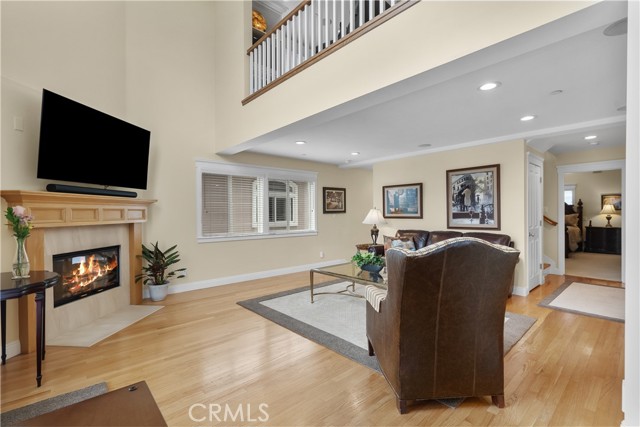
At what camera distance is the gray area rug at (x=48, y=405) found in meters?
1.73

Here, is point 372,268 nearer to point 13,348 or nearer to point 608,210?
point 13,348

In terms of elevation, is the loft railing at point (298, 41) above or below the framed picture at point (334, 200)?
above

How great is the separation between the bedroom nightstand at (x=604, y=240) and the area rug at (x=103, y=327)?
33.6ft

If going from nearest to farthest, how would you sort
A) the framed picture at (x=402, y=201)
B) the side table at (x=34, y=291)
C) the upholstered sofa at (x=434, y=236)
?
the side table at (x=34, y=291), the upholstered sofa at (x=434, y=236), the framed picture at (x=402, y=201)

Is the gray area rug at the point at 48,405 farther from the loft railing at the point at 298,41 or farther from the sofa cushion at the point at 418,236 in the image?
the sofa cushion at the point at 418,236

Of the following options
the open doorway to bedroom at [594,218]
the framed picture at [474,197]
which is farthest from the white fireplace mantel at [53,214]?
the open doorway to bedroom at [594,218]

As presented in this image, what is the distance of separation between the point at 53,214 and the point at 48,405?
1649 millimetres

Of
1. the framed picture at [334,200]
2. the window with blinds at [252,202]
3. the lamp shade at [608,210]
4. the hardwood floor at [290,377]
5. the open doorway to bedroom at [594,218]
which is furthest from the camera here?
the lamp shade at [608,210]

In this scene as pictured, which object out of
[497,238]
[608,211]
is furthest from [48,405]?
[608,211]

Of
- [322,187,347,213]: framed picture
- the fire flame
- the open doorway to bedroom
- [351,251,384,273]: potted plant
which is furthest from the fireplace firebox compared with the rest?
the open doorway to bedroom

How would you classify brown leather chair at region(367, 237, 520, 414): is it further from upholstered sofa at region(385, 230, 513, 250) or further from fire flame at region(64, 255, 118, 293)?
fire flame at region(64, 255, 118, 293)

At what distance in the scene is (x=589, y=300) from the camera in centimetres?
382

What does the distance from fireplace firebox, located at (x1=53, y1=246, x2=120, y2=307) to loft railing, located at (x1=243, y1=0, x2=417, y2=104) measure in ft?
8.59

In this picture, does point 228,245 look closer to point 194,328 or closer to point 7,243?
point 194,328
